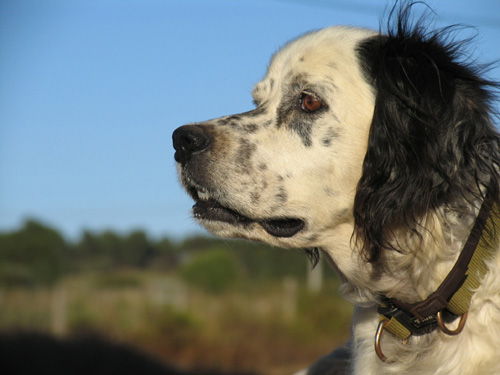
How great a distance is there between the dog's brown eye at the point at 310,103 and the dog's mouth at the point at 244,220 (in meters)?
0.57

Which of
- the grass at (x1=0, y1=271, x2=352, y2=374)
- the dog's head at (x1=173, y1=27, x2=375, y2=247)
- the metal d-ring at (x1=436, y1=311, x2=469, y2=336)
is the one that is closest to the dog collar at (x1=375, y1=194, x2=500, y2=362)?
the metal d-ring at (x1=436, y1=311, x2=469, y2=336)

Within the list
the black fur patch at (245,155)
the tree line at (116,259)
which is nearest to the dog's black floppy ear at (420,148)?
the black fur patch at (245,155)

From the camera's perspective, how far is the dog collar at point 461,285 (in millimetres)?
2744

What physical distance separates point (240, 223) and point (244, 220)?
2 centimetres

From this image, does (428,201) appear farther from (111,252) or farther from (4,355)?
(111,252)

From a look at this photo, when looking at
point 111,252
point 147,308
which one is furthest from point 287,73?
point 111,252

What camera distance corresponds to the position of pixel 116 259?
63.5 feet

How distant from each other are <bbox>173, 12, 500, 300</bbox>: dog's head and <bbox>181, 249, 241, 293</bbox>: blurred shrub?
13595 millimetres

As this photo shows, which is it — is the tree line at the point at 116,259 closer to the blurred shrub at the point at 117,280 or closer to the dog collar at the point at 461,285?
the blurred shrub at the point at 117,280

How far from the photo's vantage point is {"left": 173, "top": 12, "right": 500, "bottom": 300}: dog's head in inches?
111

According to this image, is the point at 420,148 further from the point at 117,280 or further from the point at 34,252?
the point at 34,252

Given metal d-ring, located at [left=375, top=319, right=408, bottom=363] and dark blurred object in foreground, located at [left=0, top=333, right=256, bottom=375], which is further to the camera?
dark blurred object in foreground, located at [left=0, top=333, right=256, bottom=375]

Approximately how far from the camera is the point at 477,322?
277 cm

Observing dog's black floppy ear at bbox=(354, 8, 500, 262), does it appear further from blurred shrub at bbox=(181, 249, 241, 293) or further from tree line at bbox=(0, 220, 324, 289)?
blurred shrub at bbox=(181, 249, 241, 293)
